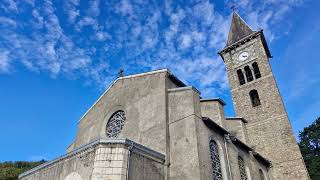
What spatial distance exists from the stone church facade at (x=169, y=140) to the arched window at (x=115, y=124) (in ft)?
0.07

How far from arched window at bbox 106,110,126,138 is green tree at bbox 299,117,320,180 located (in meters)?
23.2

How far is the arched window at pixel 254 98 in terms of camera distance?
24.2 metres

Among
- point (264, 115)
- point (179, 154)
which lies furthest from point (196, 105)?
point (264, 115)

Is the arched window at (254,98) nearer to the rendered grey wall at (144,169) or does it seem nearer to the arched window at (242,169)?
the arched window at (242,169)

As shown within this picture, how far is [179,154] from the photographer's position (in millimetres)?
11820

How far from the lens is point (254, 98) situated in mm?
24969

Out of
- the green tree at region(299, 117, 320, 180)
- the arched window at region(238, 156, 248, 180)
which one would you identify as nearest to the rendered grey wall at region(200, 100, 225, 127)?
the arched window at region(238, 156, 248, 180)

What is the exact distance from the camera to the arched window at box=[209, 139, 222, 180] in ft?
40.6

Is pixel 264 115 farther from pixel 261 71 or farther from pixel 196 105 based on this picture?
pixel 196 105

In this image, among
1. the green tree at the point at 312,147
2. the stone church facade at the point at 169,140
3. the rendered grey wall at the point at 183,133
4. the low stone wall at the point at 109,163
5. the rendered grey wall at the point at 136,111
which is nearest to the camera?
the low stone wall at the point at 109,163

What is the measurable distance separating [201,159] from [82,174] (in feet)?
15.1

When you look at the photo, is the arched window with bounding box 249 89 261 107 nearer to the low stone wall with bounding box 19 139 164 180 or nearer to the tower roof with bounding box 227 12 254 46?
the tower roof with bounding box 227 12 254 46

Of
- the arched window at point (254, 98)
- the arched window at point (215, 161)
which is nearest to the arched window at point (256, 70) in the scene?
the arched window at point (254, 98)

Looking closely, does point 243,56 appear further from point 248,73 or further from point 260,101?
point 260,101
